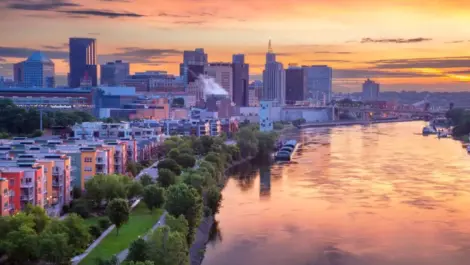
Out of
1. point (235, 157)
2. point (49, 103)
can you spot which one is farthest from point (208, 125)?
point (49, 103)

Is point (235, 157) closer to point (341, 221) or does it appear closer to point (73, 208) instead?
point (341, 221)

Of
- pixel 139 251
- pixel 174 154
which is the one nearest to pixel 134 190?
pixel 139 251

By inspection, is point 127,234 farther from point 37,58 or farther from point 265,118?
point 37,58

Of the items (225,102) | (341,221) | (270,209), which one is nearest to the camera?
(341,221)

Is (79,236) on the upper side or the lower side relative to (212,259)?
upper

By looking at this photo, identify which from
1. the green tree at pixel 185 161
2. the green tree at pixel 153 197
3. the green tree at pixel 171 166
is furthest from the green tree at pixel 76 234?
the green tree at pixel 185 161

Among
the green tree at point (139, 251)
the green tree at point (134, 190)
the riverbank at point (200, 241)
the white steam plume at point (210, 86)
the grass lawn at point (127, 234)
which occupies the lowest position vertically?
the riverbank at point (200, 241)

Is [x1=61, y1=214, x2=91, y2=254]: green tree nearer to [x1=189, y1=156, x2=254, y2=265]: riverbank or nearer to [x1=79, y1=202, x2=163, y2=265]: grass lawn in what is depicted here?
[x1=79, y1=202, x2=163, y2=265]: grass lawn

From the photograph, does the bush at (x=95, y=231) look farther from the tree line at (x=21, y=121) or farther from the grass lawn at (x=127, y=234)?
the tree line at (x=21, y=121)
